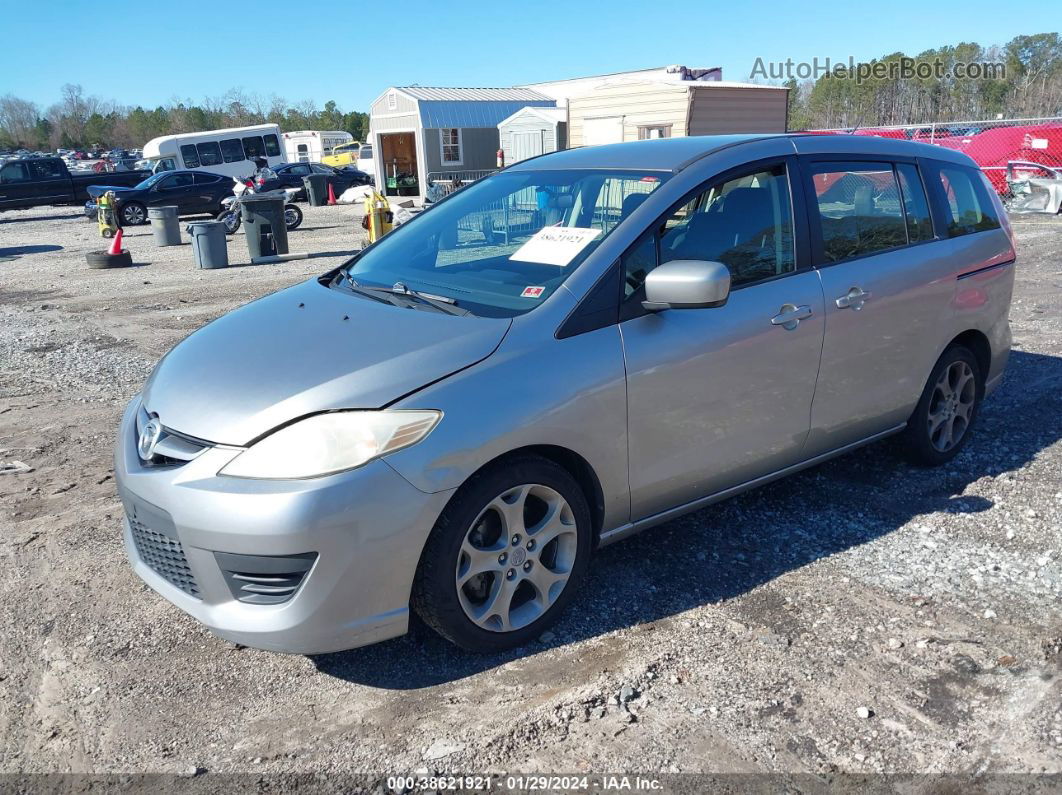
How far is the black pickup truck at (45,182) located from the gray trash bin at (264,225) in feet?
50.3

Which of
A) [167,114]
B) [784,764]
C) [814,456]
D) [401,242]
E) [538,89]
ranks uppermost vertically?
[167,114]

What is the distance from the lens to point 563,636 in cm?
334

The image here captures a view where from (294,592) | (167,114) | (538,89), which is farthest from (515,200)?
(167,114)

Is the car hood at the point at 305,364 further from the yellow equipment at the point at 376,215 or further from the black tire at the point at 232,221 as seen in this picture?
the black tire at the point at 232,221

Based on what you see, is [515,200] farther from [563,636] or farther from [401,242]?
[563,636]

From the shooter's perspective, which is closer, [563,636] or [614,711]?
[614,711]

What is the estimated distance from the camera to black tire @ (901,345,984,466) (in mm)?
4734

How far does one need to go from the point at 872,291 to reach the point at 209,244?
42.2 feet

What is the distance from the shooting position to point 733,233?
3797mm

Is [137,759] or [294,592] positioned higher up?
[294,592]

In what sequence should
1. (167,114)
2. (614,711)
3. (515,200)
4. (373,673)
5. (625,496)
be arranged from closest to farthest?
(614,711), (373,673), (625,496), (515,200), (167,114)

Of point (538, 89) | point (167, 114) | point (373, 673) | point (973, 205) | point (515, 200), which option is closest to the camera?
point (373, 673)

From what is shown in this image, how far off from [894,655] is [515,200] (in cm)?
259

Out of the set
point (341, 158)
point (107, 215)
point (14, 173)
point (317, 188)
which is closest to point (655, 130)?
point (317, 188)
